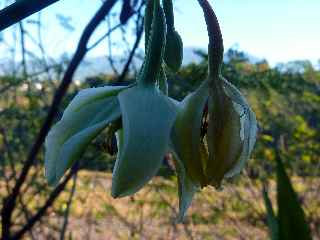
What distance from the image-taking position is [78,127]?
0.64m

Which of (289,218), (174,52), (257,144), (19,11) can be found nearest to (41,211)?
(289,218)

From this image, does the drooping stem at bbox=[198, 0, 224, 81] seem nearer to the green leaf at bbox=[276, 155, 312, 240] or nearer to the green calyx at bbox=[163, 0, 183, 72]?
the green calyx at bbox=[163, 0, 183, 72]

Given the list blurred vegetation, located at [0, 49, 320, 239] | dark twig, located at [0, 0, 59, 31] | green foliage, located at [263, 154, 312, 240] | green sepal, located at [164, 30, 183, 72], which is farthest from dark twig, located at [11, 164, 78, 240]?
dark twig, located at [0, 0, 59, 31]

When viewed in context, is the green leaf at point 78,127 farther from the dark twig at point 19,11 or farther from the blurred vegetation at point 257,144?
the blurred vegetation at point 257,144

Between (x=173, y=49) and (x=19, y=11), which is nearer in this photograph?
(x=19, y=11)

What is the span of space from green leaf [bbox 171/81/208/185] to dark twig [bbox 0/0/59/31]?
168mm

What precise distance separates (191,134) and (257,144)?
10.1ft

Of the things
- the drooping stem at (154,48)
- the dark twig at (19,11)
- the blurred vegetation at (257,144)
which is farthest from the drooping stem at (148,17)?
the blurred vegetation at (257,144)

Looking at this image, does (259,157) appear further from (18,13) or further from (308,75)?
(18,13)

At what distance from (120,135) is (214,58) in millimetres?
136

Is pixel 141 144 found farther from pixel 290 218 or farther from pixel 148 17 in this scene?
pixel 290 218

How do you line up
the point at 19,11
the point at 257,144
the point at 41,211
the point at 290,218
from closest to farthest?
1. the point at 19,11
2. the point at 290,218
3. the point at 41,211
4. the point at 257,144

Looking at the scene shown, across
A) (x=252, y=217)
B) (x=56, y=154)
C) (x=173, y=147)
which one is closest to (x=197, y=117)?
(x=173, y=147)

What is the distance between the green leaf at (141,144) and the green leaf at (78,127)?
0.10ft
